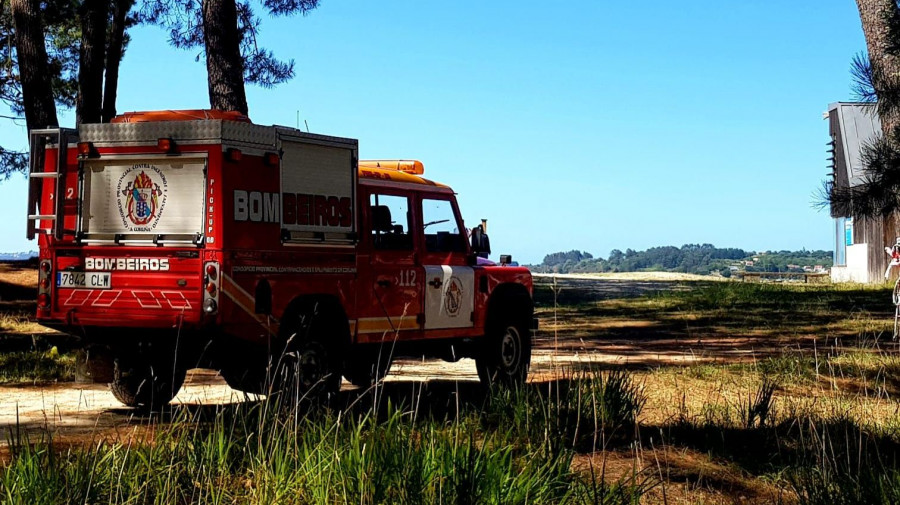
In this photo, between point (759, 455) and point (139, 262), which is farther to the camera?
point (139, 262)

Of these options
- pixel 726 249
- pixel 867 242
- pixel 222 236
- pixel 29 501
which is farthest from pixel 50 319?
pixel 726 249

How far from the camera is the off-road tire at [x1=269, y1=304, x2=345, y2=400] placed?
975 cm

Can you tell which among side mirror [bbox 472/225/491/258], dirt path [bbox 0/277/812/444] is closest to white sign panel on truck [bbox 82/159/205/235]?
dirt path [bbox 0/277/812/444]

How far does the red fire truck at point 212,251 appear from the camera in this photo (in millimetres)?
9359

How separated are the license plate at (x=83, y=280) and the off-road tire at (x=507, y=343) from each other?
441 cm

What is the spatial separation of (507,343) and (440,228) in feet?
5.85

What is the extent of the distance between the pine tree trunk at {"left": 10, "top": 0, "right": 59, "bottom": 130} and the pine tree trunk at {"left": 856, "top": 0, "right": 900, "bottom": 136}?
13081 millimetres

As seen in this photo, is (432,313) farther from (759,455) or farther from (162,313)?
(759,455)

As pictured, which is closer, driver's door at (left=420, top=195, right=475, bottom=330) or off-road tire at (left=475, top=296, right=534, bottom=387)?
driver's door at (left=420, top=195, right=475, bottom=330)

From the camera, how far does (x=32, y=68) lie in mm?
16719

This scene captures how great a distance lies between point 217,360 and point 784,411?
4.99m

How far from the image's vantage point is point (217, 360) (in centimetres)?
954

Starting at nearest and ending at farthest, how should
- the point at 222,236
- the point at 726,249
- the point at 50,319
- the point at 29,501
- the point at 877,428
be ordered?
1. the point at 29,501
2. the point at 877,428
3. the point at 222,236
4. the point at 50,319
5. the point at 726,249

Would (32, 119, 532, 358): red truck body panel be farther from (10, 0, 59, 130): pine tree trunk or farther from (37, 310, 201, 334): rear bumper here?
(10, 0, 59, 130): pine tree trunk
